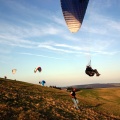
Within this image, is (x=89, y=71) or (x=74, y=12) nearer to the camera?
(x=74, y=12)

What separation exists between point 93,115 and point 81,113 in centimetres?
167

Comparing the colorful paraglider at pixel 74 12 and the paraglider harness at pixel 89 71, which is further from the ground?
the colorful paraglider at pixel 74 12

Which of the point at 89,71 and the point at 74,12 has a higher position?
the point at 74,12

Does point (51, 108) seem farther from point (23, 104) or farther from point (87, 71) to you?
point (87, 71)

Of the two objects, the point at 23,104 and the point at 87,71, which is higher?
the point at 87,71

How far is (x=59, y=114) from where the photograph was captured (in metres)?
26.0

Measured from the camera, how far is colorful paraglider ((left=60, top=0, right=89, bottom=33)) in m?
24.0

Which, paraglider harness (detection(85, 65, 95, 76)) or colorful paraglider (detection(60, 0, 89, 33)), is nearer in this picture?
colorful paraglider (detection(60, 0, 89, 33))

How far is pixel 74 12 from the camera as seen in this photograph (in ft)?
80.3

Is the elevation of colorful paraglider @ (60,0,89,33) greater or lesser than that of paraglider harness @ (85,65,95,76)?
greater

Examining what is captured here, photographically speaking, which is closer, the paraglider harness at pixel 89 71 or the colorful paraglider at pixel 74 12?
the colorful paraglider at pixel 74 12

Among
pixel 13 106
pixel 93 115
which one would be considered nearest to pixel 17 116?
pixel 13 106

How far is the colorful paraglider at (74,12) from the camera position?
24000mm

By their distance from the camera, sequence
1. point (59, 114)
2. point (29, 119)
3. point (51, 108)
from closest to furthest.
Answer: point (29, 119) < point (59, 114) < point (51, 108)
